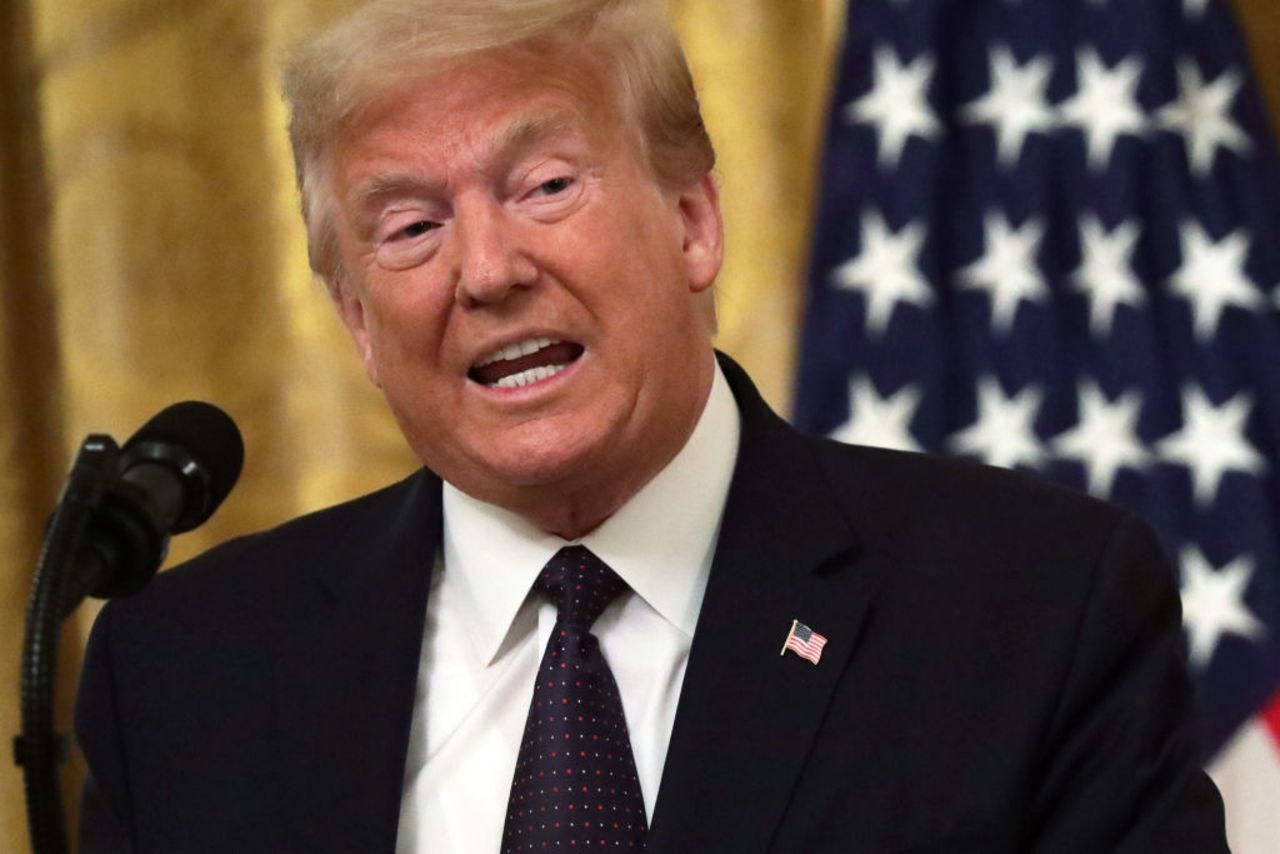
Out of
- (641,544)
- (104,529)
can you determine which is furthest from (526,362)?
(104,529)

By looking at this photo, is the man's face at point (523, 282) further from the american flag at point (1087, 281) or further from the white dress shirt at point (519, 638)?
the american flag at point (1087, 281)

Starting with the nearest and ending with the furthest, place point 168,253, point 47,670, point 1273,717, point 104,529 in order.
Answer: point 47,670, point 104,529, point 1273,717, point 168,253

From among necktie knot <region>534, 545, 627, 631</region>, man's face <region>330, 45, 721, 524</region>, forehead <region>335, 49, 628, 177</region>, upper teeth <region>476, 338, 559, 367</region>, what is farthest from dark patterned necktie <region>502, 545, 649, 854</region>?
forehead <region>335, 49, 628, 177</region>

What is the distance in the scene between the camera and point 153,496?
3.91ft

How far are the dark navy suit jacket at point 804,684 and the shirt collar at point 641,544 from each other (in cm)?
4

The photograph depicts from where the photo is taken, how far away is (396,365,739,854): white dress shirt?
1.79 meters

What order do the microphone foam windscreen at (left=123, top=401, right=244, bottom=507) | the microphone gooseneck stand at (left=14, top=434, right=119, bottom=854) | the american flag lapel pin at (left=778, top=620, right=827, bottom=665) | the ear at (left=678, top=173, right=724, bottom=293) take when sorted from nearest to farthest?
the microphone gooseneck stand at (left=14, top=434, right=119, bottom=854) < the microphone foam windscreen at (left=123, top=401, right=244, bottom=507) < the american flag lapel pin at (left=778, top=620, right=827, bottom=665) < the ear at (left=678, top=173, right=724, bottom=293)

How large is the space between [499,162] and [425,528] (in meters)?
0.45

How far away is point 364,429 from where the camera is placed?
3.02 meters

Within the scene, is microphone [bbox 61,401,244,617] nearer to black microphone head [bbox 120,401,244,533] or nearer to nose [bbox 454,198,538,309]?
black microphone head [bbox 120,401,244,533]

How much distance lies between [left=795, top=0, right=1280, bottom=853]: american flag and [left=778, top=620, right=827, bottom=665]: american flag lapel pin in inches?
40.7

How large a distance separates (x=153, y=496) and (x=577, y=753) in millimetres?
644

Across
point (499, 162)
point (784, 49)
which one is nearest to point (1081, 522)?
point (499, 162)

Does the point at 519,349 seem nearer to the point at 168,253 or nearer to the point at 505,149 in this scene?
the point at 505,149
